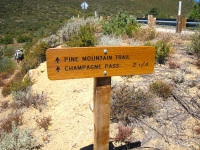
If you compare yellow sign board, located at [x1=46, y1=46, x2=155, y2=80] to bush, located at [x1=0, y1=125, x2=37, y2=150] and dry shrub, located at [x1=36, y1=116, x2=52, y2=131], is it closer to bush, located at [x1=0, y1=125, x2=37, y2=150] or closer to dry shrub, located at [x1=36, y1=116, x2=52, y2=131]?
bush, located at [x1=0, y1=125, x2=37, y2=150]

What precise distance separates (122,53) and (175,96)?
236 centimetres

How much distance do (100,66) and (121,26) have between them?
826 centimetres

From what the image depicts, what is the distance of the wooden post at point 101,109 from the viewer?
2285 mm

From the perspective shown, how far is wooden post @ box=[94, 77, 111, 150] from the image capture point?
90.0 inches

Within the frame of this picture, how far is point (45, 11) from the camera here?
44.9 meters

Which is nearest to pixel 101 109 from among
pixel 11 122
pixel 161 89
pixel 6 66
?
pixel 161 89

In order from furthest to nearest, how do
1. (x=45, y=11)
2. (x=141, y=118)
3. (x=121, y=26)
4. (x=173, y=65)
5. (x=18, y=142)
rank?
(x=45, y=11), (x=121, y=26), (x=173, y=65), (x=141, y=118), (x=18, y=142)

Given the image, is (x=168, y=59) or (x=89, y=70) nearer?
(x=89, y=70)

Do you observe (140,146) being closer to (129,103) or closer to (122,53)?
(129,103)

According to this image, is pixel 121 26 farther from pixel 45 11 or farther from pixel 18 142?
pixel 45 11

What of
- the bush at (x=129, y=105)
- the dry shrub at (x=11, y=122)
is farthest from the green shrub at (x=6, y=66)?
the bush at (x=129, y=105)

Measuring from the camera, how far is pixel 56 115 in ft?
14.4

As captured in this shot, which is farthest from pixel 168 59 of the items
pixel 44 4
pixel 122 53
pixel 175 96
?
pixel 44 4

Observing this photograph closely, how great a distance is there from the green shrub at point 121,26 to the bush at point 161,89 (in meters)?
4.86
